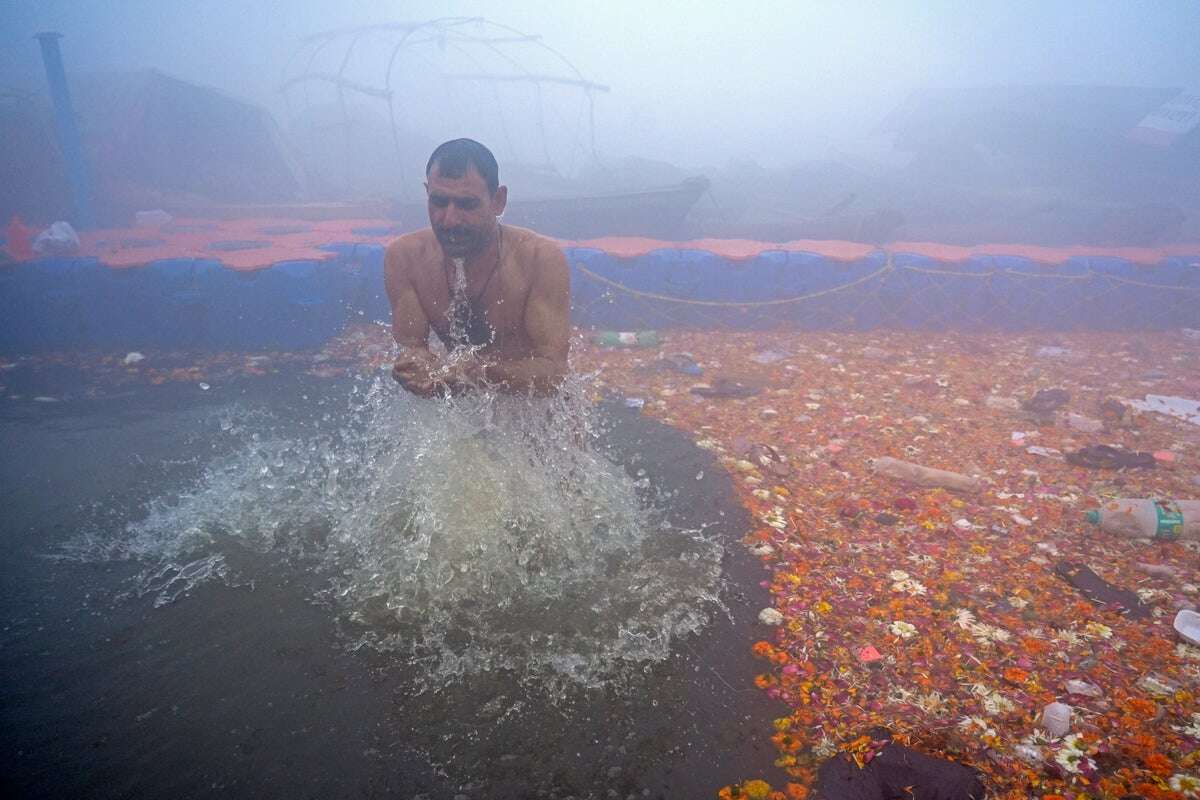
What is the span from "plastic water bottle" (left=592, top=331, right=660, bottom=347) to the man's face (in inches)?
144

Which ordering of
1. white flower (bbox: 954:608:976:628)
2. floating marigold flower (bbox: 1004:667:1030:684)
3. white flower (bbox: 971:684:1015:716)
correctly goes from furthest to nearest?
1. white flower (bbox: 954:608:976:628)
2. floating marigold flower (bbox: 1004:667:1030:684)
3. white flower (bbox: 971:684:1015:716)

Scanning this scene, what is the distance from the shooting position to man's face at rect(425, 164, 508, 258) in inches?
115

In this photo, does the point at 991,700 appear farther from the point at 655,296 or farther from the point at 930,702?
the point at 655,296

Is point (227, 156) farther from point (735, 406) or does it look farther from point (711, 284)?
point (735, 406)

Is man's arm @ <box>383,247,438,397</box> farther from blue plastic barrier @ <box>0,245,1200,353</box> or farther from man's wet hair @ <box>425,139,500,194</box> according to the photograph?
blue plastic barrier @ <box>0,245,1200,353</box>

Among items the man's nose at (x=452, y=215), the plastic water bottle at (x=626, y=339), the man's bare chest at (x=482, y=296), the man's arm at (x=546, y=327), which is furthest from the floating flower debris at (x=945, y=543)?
the man's nose at (x=452, y=215)

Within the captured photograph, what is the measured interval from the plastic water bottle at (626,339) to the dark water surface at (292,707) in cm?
376

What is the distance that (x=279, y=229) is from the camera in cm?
1013

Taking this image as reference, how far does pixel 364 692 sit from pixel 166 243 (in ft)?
26.9

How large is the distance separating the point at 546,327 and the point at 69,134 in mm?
11540

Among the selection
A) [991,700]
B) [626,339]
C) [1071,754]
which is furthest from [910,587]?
[626,339]

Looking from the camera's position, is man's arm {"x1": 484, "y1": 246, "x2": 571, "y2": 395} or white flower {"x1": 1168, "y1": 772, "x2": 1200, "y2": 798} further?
man's arm {"x1": 484, "y1": 246, "x2": 571, "y2": 395}

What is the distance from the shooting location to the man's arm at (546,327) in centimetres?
314

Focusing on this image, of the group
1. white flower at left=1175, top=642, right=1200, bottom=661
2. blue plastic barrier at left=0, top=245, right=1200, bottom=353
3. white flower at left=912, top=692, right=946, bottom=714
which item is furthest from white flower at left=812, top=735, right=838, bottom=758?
blue plastic barrier at left=0, top=245, right=1200, bottom=353
